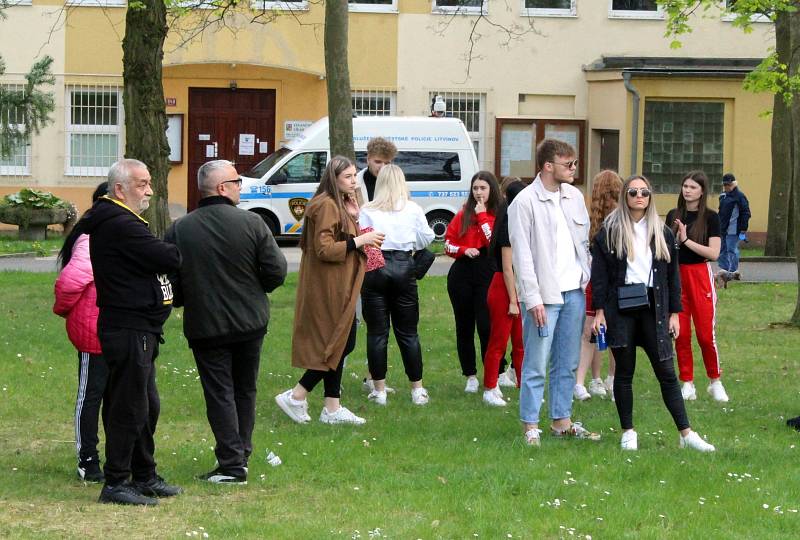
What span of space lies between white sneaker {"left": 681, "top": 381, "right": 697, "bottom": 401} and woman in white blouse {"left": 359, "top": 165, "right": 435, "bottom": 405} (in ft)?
7.36

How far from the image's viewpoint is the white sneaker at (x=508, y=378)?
11.2 meters

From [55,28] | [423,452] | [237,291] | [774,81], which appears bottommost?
[423,452]

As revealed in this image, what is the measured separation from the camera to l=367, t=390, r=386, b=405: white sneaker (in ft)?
33.3

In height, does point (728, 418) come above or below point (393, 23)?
below

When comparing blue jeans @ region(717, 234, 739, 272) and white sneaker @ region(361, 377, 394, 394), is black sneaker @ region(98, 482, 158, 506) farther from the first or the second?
blue jeans @ region(717, 234, 739, 272)

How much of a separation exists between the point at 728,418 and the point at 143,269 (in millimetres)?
4949

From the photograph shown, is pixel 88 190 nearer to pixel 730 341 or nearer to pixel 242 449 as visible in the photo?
pixel 730 341

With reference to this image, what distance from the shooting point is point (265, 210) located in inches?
1008

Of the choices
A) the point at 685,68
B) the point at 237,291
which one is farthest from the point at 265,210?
the point at 237,291

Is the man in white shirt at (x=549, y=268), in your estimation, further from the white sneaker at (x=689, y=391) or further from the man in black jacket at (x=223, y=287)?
the white sneaker at (x=689, y=391)

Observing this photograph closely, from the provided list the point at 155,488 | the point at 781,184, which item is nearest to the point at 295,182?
the point at 781,184

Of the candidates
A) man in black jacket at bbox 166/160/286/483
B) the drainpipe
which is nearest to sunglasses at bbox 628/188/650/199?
man in black jacket at bbox 166/160/286/483

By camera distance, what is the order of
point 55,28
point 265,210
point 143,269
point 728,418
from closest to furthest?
point 143,269, point 728,418, point 265,210, point 55,28

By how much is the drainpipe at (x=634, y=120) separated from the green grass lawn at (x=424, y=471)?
1778 cm
